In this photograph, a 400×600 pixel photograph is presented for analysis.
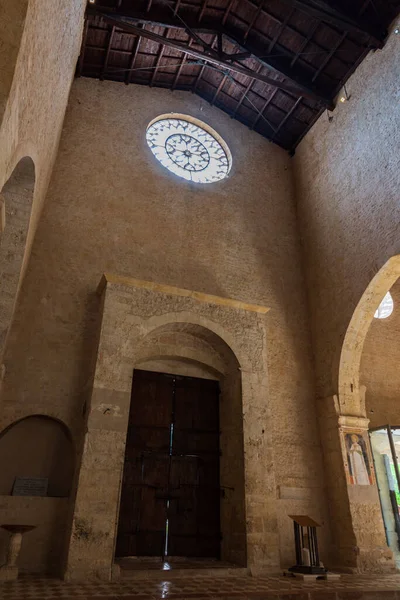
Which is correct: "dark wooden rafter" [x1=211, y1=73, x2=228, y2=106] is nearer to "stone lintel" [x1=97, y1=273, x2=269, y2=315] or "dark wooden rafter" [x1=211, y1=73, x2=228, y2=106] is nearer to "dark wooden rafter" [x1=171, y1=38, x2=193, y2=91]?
"dark wooden rafter" [x1=171, y1=38, x2=193, y2=91]

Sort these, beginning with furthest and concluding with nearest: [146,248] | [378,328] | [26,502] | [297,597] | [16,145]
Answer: [378,328], [146,248], [26,502], [297,597], [16,145]

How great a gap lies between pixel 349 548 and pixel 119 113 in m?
10.1

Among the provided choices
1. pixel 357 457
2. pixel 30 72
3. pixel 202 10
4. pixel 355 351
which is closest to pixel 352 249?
pixel 355 351

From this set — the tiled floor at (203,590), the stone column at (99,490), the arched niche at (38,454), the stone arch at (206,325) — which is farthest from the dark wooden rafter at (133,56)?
the tiled floor at (203,590)

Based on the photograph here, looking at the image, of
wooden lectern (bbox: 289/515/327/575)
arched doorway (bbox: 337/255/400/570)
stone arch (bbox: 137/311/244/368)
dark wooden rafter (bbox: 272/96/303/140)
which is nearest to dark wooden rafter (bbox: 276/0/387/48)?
dark wooden rafter (bbox: 272/96/303/140)

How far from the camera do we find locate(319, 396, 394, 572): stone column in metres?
7.08

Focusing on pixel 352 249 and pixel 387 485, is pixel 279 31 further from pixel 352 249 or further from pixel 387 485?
pixel 387 485

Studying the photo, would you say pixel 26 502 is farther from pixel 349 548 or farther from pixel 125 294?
pixel 349 548

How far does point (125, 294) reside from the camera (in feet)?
23.5

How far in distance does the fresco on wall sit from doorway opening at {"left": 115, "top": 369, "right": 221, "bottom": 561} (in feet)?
7.66

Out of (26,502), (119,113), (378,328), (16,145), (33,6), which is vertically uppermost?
(119,113)

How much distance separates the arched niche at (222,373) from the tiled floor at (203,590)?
1.13 metres

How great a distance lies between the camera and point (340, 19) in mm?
8586

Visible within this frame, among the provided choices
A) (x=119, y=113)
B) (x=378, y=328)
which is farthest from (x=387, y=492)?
(x=119, y=113)
